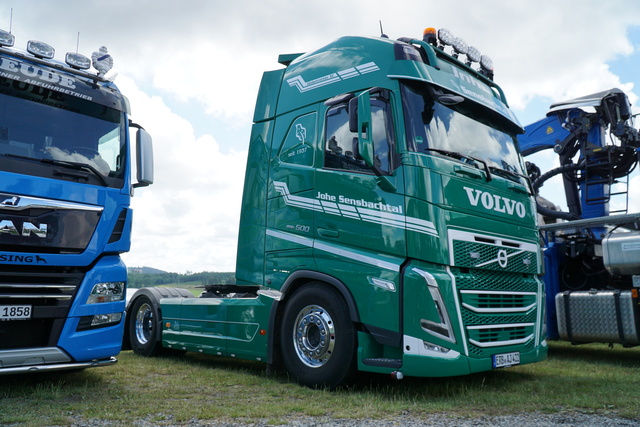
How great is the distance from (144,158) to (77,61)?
1351 mm

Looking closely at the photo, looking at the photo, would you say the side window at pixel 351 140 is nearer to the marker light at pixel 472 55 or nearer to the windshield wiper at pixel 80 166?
the marker light at pixel 472 55

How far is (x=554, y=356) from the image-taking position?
916 cm

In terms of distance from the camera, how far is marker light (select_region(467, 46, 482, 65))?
716 cm

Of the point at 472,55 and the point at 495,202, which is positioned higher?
the point at 472,55

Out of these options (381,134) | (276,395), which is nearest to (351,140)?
(381,134)

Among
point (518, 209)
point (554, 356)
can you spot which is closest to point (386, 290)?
point (518, 209)

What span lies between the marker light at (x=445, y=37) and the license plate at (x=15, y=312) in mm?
5495

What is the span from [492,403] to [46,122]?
5.45 meters

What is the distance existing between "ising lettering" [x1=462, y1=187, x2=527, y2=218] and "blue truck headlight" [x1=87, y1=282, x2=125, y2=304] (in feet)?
12.9

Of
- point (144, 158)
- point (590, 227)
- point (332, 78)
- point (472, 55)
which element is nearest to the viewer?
point (332, 78)

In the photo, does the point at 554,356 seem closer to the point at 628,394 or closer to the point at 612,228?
the point at 612,228

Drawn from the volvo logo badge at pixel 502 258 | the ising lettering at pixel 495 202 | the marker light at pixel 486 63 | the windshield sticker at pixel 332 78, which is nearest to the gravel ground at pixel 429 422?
the volvo logo badge at pixel 502 258

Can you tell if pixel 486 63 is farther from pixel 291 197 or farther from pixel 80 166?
pixel 80 166

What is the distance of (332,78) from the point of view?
21.6 ft
